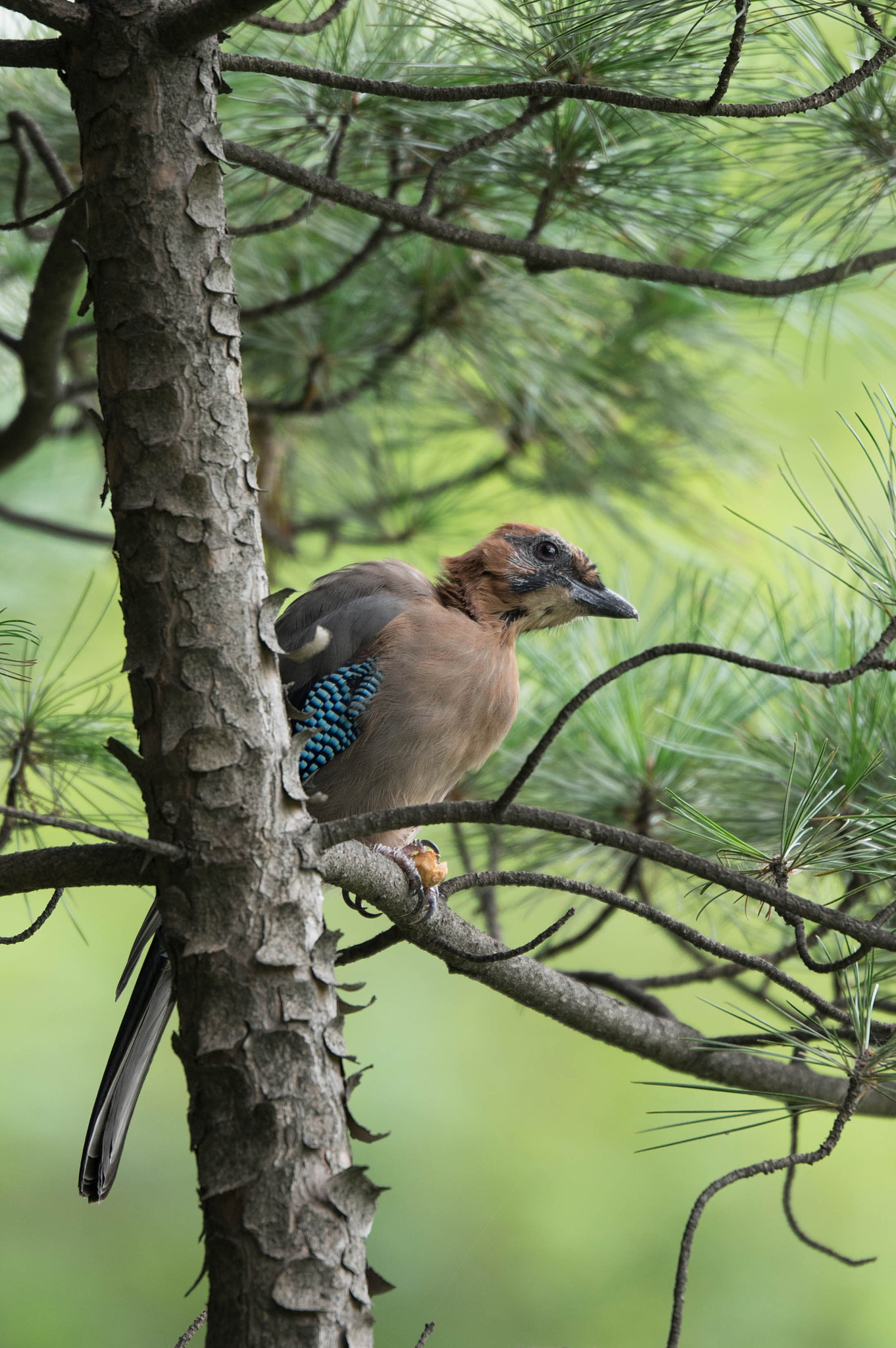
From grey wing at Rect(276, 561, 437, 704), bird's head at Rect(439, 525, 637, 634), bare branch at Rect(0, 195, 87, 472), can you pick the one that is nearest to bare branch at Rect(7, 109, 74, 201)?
bare branch at Rect(0, 195, 87, 472)

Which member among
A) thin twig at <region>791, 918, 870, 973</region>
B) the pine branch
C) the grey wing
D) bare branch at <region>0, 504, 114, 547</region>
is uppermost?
the pine branch

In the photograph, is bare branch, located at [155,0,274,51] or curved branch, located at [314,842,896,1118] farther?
curved branch, located at [314,842,896,1118]

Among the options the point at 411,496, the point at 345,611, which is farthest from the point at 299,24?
the point at 411,496

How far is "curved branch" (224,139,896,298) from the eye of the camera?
3.25ft

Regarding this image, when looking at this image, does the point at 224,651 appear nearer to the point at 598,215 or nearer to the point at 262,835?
the point at 262,835

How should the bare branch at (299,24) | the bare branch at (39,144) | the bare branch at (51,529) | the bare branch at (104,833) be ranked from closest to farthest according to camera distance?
1. the bare branch at (104,833)
2. the bare branch at (299,24)
3. the bare branch at (39,144)
4. the bare branch at (51,529)

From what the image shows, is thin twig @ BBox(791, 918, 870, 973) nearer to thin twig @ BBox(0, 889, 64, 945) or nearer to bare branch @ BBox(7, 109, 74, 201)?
thin twig @ BBox(0, 889, 64, 945)

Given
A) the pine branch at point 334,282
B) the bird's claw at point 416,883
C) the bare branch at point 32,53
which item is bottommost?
the bird's claw at point 416,883

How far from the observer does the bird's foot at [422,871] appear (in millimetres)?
967

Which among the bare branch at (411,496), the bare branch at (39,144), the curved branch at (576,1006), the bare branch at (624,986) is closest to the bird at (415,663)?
the curved branch at (576,1006)

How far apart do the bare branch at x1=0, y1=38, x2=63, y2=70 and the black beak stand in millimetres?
788

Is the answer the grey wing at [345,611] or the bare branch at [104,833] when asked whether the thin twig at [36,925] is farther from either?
the grey wing at [345,611]

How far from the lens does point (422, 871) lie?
1030 millimetres

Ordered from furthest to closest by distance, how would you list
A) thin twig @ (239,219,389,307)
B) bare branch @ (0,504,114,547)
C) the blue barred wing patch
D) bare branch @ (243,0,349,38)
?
bare branch @ (0,504,114,547)
thin twig @ (239,219,389,307)
the blue barred wing patch
bare branch @ (243,0,349,38)
